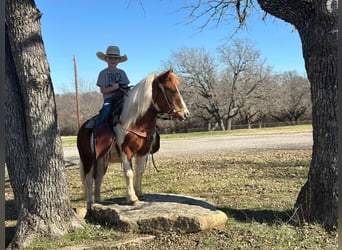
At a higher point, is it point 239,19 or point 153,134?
point 239,19

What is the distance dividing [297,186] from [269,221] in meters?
2.33

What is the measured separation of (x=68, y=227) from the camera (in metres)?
4.66

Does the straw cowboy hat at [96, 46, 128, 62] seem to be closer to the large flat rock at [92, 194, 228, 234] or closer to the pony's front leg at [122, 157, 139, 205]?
the pony's front leg at [122, 157, 139, 205]

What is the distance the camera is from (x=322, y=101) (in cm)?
447

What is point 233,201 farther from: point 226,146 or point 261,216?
point 226,146

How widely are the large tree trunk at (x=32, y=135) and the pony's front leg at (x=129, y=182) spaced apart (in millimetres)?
848

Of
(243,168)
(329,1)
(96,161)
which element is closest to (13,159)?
(96,161)

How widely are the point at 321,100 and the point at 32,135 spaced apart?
12.3 ft

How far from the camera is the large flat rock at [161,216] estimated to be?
4.51 meters

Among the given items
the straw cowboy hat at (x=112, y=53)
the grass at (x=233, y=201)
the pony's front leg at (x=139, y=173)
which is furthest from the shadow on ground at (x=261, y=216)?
the straw cowboy hat at (x=112, y=53)

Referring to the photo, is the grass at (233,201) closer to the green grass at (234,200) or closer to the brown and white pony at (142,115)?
the green grass at (234,200)

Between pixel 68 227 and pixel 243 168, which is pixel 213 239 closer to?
pixel 68 227


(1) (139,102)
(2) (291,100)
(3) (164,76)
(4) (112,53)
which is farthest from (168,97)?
(2) (291,100)

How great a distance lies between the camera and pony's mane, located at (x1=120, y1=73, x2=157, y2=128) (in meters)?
5.00
